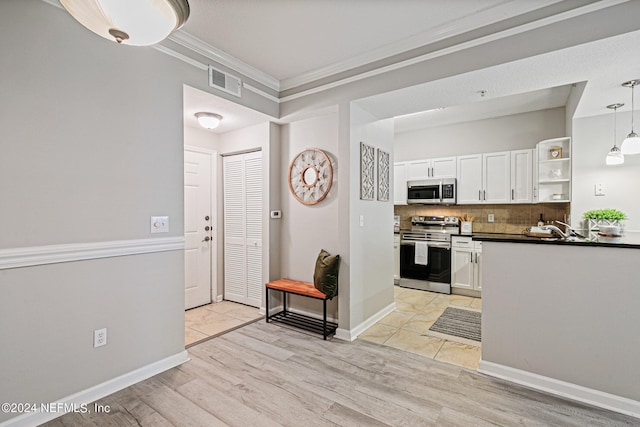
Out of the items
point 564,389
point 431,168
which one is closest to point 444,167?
point 431,168

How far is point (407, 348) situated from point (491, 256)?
1.20 meters

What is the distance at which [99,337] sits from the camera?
7.03ft

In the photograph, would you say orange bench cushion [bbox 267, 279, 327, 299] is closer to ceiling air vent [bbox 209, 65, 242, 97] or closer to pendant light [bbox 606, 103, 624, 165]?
ceiling air vent [bbox 209, 65, 242, 97]

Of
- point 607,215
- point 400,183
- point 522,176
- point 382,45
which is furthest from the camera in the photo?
point 400,183

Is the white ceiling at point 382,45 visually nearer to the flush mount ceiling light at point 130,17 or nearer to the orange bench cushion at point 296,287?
the flush mount ceiling light at point 130,17

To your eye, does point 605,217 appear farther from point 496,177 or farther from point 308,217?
point 308,217

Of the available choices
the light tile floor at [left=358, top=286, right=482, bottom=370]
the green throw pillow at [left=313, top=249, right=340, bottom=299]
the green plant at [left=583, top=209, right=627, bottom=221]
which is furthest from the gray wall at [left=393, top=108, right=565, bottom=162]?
the green throw pillow at [left=313, top=249, right=340, bottom=299]

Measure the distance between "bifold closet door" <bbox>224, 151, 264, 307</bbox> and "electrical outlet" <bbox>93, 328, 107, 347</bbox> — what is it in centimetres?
192

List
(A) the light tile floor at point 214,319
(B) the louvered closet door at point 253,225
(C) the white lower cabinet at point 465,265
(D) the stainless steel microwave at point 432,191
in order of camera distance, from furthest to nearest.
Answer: (D) the stainless steel microwave at point 432,191 → (C) the white lower cabinet at point 465,265 → (B) the louvered closet door at point 253,225 → (A) the light tile floor at point 214,319

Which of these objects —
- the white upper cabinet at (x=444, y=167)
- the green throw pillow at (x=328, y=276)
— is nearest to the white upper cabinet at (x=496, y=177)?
the white upper cabinet at (x=444, y=167)

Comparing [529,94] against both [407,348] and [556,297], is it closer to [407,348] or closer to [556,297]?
[556,297]

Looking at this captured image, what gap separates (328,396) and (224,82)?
2.94 m

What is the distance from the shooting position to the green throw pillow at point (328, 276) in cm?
312

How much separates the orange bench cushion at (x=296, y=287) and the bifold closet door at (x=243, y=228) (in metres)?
0.42
